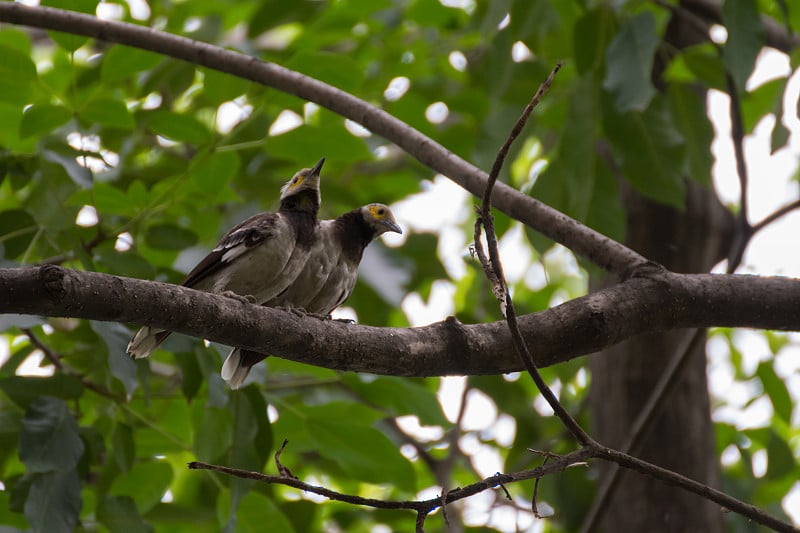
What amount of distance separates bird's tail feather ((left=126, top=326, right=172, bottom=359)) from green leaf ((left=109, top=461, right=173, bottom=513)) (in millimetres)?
580

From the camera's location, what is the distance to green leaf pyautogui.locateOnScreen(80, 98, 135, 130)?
4.14m

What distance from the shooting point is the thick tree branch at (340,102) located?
3.61m

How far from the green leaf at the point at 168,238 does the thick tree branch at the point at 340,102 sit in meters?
0.89

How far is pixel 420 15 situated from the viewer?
573cm

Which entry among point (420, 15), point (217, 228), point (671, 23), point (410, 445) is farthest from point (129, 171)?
point (671, 23)

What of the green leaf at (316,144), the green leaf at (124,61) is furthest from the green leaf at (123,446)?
the green leaf at (124,61)

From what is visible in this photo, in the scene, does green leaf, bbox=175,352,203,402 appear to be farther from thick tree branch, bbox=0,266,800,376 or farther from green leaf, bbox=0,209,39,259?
thick tree branch, bbox=0,266,800,376

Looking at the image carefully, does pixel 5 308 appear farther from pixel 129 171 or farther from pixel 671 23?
pixel 671 23

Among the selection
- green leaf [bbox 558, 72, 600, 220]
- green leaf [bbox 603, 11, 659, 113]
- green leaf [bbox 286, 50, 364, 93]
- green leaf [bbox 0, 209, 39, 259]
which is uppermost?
green leaf [bbox 603, 11, 659, 113]

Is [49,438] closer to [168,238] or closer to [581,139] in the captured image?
[168,238]

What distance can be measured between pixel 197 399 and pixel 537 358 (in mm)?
1876

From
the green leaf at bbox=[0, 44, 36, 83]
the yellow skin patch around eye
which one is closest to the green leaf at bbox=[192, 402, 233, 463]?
the green leaf at bbox=[0, 44, 36, 83]

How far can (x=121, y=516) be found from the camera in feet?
12.9

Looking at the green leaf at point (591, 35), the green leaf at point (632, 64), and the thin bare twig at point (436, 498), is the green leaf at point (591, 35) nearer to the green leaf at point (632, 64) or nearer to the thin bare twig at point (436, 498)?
the green leaf at point (632, 64)
